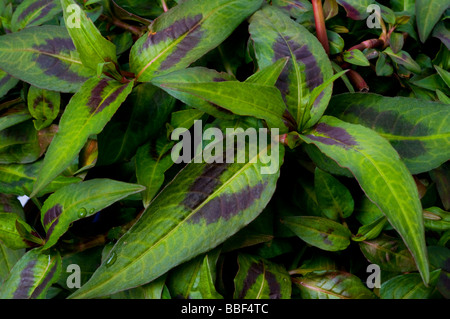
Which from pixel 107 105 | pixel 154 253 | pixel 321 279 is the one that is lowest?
pixel 321 279

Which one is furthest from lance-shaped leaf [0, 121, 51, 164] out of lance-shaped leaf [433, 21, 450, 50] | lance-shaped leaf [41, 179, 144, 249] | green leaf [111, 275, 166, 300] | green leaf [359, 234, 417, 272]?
lance-shaped leaf [433, 21, 450, 50]

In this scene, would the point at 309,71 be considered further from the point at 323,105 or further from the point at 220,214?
the point at 220,214

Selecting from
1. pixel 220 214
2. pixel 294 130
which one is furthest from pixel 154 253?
pixel 294 130

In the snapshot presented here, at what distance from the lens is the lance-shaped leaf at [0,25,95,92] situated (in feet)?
1.73

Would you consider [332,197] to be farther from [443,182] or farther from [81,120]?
[81,120]

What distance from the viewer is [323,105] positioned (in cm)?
47

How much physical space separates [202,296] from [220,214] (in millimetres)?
111

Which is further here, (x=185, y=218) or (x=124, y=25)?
(x=124, y=25)

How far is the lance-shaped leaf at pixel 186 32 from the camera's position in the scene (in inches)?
20.6

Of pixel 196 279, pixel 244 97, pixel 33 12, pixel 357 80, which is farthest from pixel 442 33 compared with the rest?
pixel 33 12

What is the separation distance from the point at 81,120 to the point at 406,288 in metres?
0.43

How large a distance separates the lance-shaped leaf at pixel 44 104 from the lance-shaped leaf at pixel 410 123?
0.37 m

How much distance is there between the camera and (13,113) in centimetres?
63

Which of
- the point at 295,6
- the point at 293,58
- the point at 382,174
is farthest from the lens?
the point at 295,6
